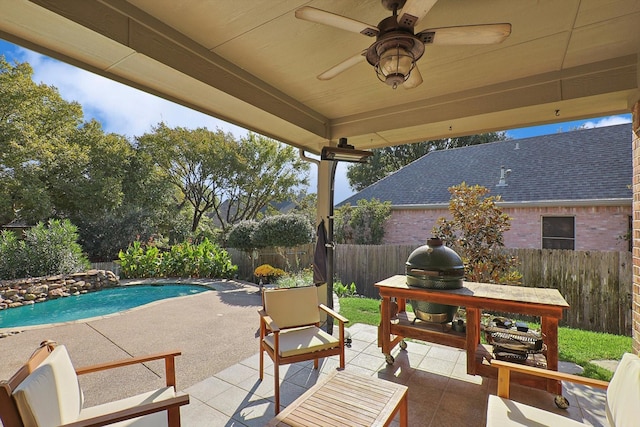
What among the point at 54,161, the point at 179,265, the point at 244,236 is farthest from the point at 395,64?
the point at 54,161

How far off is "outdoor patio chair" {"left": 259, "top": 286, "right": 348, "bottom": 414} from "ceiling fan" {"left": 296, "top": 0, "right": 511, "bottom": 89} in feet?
7.46

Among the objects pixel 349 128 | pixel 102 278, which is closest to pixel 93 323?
pixel 102 278

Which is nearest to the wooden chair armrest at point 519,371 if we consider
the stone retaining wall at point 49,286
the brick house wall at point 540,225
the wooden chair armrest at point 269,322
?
the wooden chair armrest at point 269,322

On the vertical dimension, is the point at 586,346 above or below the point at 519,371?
below

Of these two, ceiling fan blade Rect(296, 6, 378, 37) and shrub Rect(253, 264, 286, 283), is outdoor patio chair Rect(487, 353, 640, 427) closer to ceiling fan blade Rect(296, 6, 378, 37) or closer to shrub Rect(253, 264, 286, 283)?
ceiling fan blade Rect(296, 6, 378, 37)

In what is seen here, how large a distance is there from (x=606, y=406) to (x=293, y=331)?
2.46 m

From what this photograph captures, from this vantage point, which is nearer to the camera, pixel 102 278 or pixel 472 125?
pixel 472 125

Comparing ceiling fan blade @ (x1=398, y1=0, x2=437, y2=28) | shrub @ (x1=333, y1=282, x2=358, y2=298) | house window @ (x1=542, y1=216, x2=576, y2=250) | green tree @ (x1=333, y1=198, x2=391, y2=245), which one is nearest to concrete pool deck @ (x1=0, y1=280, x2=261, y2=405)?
shrub @ (x1=333, y1=282, x2=358, y2=298)

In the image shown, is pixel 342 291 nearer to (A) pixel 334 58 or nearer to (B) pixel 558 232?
(A) pixel 334 58

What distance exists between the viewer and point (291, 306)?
3.47 meters

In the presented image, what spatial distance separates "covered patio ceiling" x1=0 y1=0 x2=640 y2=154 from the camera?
2.15 m

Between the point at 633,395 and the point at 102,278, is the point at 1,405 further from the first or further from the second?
the point at 102,278

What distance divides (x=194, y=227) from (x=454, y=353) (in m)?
14.1

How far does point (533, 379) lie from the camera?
2686 millimetres
